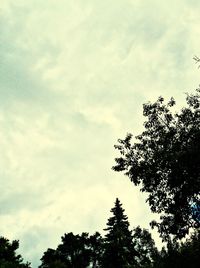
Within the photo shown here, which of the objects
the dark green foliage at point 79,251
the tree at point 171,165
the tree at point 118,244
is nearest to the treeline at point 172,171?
the tree at point 171,165

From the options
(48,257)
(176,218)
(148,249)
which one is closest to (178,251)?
(176,218)

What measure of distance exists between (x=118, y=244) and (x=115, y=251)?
1.64m

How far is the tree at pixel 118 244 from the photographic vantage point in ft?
225

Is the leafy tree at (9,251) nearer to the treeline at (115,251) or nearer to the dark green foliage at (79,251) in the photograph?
the treeline at (115,251)

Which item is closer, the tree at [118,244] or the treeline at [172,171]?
the treeline at [172,171]

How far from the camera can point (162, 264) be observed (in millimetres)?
37812

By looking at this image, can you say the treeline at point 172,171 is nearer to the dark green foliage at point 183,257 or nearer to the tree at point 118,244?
the dark green foliage at point 183,257

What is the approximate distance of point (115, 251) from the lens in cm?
6969

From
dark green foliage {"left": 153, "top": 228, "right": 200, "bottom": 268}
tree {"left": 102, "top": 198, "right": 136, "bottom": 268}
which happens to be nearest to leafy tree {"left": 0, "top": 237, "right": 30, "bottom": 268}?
tree {"left": 102, "top": 198, "right": 136, "bottom": 268}

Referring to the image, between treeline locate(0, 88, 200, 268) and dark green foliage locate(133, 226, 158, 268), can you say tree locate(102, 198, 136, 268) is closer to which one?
dark green foliage locate(133, 226, 158, 268)

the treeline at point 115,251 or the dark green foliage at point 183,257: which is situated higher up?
the treeline at point 115,251

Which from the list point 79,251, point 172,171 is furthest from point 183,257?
point 79,251

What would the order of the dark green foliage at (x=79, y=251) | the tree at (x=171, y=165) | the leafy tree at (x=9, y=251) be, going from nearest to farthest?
the tree at (x=171, y=165)
the leafy tree at (x=9, y=251)
the dark green foliage at (x=79, y=251)

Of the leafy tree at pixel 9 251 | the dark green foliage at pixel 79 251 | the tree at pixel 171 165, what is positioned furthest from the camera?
the dark green foliage at pixel 79 251
